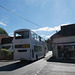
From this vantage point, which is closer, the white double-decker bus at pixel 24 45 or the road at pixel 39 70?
the road at pixel 39 70

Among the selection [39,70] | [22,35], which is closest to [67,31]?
[22,35]

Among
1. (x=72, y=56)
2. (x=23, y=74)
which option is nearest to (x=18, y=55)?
(x=23, y=74)

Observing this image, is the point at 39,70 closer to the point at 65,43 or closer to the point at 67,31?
the point at 65,43

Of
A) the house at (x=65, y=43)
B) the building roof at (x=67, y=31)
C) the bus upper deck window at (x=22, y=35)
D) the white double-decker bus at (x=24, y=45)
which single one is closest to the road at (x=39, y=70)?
the white double-decker bus at (x=24, y=45)

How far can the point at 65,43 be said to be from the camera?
54.8 feet

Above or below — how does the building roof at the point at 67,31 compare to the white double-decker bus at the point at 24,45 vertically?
above

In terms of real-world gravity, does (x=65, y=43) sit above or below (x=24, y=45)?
above

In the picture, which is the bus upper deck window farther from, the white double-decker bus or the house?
the house

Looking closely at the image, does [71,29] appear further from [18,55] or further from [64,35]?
[18,55]

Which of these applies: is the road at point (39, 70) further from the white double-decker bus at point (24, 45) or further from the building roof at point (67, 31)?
the building roof at point (67, 31)

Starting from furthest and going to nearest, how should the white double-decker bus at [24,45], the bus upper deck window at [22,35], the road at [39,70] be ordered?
the bus upper deck window at [22,35], the white double-decker bus at [24,45], the road at [39,70]

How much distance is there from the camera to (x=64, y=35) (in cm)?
1802

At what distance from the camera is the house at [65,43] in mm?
16766

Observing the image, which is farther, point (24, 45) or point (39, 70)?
point (24, 45)
